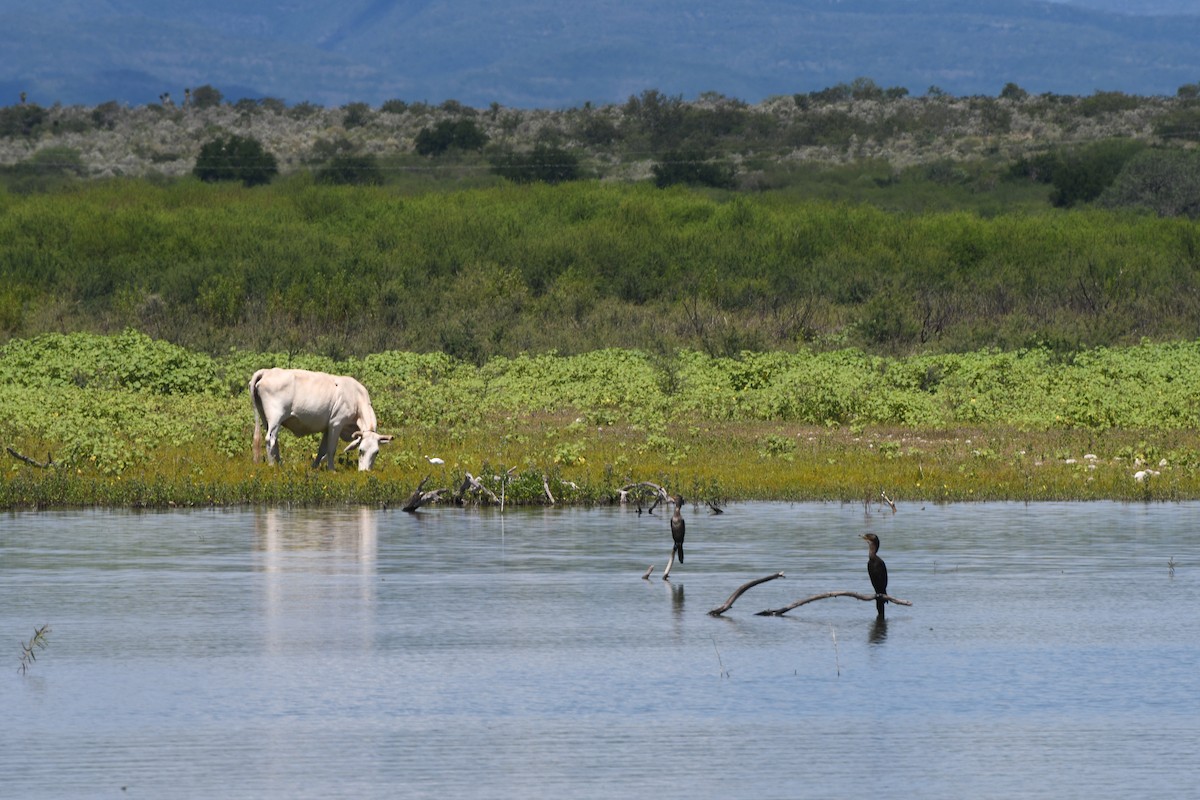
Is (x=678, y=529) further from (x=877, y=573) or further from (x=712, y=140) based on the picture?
(x=712, y=140)

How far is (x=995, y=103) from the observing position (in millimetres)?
110875

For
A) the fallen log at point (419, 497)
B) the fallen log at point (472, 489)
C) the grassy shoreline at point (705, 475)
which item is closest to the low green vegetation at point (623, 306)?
the grassy shoreline at point (705, 475)

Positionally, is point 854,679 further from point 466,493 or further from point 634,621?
point 466,493

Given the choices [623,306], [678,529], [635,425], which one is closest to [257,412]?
[635,425]

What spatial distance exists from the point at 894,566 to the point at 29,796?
970cm

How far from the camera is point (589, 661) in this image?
13.9 metres

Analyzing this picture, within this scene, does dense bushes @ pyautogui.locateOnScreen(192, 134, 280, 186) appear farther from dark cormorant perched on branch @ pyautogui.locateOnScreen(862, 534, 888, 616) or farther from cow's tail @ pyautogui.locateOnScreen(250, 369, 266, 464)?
dark cormorant perched on branch @ pyautogui.locateOnScreen(862, 534, 888, 616)

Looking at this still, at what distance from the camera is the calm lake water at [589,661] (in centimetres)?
1102

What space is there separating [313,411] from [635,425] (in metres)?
5.60

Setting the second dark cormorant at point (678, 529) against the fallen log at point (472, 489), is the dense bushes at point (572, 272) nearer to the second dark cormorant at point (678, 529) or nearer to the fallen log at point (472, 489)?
the fallen log at point (472, 489)

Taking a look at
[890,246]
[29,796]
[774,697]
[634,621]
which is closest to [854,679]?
[774,697]

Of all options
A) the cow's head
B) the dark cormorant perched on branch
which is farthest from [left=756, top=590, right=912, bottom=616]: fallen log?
the cow's head

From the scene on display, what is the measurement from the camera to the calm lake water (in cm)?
1102

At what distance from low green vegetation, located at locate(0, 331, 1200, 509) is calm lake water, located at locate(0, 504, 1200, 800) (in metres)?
1.69
